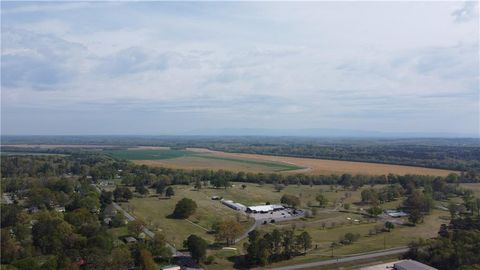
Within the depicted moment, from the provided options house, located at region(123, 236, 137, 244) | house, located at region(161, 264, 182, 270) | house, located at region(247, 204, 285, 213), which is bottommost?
house, located at region(161, 264, 182, 270)

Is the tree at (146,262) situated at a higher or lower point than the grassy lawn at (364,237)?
higher

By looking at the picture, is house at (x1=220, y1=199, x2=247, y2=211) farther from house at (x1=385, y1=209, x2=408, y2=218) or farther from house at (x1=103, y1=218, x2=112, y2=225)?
house at (x1=385, y1=209, x2=408, y2=218)

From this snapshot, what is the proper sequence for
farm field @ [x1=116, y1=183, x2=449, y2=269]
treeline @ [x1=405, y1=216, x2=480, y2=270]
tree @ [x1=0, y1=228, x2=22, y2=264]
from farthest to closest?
farm field @ [x1=116, y1=183, x2=449, y2=269], tree @ [x1=0, y1=228, x2=22, y2=264], treeline @ [x1=405, y1=216, x2=480, y2=270]

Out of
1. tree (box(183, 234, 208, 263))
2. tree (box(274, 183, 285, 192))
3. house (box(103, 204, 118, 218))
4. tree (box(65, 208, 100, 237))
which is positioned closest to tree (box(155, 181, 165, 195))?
house (box(103, 204, 118, 218))

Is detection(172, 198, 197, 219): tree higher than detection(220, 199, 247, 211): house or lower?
higher

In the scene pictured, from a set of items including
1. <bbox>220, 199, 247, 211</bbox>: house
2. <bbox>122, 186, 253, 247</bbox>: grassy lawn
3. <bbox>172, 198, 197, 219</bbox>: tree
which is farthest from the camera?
<bbox>220, 199, 247, 211</bbox>: house

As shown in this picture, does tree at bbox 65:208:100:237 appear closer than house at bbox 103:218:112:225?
Yes

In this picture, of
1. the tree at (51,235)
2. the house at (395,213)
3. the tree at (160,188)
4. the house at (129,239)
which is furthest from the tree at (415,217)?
the tree at (160,188)

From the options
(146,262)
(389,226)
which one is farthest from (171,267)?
(389,226)

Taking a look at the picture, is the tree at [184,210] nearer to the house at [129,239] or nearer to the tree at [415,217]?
the house at [129,239]

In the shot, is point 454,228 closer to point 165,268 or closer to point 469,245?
point 469,245

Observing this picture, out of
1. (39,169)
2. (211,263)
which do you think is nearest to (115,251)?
(211,263)
